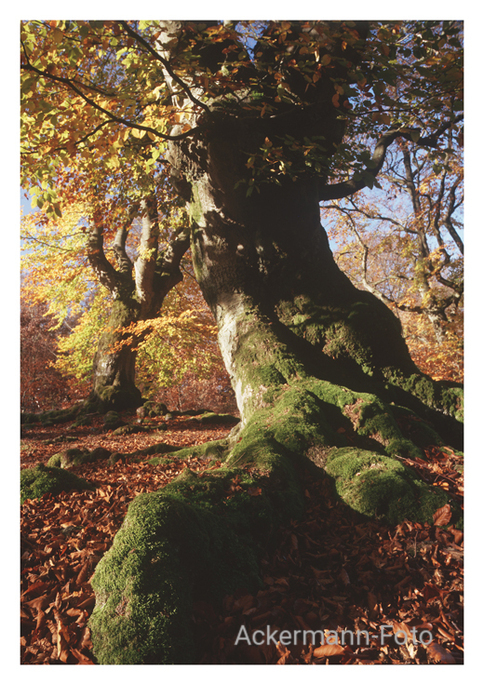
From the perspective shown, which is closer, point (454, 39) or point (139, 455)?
point (454, 39)

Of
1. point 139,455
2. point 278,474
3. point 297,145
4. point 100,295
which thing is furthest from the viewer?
point 100,295

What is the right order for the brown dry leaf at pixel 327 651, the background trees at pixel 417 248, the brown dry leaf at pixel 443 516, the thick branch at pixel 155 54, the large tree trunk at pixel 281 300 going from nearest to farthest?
the brown dry leaf at pixel 327 651, the brown dry leaf at pixel 443 516, the thick branch at pixel 155 54, the large tree trunk at pixel 281 300, the background trees at pixel 417 248

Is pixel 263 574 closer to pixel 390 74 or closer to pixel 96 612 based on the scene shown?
pixel 96 612

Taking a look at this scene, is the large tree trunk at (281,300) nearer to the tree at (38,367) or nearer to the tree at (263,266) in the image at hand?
the tree at (263,266)

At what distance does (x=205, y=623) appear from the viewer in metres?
1.60

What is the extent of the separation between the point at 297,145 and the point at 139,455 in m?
3.92

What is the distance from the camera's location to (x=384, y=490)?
2326mm

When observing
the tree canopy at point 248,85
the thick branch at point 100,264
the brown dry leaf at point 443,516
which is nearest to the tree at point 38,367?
the thick branch at point 100,264

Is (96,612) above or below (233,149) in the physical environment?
below

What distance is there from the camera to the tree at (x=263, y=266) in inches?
69.0

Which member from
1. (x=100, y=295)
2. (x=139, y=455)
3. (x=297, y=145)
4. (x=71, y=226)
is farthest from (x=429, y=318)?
(x=71, y=226)

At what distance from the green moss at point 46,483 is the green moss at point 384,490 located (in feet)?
6.45

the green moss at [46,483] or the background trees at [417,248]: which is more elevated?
the background trees at [417,248]

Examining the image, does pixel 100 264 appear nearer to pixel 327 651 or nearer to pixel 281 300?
pixel 281 300
